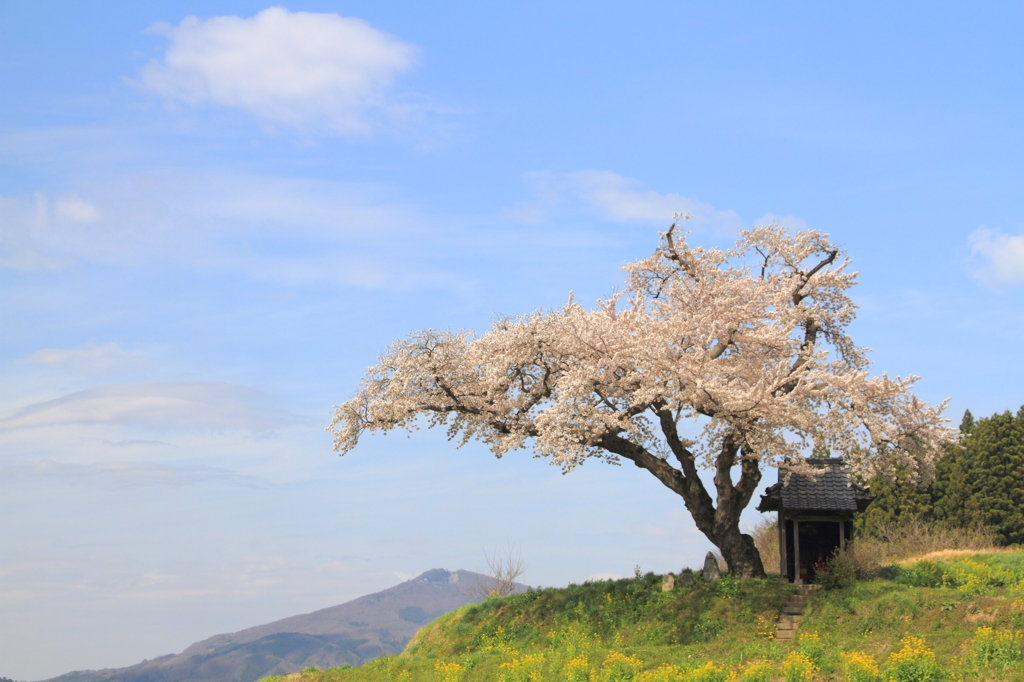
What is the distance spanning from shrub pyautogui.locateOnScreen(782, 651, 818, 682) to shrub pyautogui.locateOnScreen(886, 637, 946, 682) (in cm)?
169

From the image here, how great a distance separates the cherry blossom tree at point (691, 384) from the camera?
27.9m

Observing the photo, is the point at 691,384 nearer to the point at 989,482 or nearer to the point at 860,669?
the point at 860,669

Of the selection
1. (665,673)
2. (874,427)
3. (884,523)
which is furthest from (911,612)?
(884,523)

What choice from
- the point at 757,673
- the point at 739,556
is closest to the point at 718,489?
the point at 739,556

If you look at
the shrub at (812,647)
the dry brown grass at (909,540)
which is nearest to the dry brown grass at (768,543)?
the dry brown grass at (909,540)

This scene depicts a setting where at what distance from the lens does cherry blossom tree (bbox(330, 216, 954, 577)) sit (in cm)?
2794

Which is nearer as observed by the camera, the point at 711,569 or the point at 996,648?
the point at 996,648

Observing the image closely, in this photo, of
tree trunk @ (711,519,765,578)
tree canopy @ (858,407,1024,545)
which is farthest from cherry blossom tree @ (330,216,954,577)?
tree canopy @ (858,407,1024,545)

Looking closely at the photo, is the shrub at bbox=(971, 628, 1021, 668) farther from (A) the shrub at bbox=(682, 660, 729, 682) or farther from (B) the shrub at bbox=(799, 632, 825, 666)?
(A) the shrub at bbox=(682, 660, 729, 682)

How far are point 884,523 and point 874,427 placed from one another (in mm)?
27063

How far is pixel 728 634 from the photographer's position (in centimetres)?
2681

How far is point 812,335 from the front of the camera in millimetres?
33219

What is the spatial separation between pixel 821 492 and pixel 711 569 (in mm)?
4675

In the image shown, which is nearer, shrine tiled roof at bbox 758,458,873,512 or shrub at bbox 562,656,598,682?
shrub at bbox 562,656,598,682
